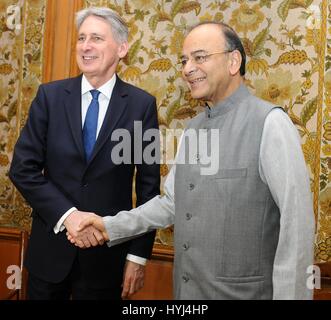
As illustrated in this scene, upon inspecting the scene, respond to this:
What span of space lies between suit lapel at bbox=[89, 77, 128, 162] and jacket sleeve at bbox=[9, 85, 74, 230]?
8.0 inches

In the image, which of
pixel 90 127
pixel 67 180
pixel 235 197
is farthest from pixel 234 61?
pixel 67 180

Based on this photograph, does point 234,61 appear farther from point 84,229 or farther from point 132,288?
point 132,288

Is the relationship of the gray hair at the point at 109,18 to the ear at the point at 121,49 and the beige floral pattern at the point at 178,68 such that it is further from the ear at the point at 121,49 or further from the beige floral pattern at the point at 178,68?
the beige floral pattern at the point at 178,68

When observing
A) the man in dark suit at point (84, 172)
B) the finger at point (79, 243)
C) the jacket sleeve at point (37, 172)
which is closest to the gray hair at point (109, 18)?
the man in dark suit at point (84, 172)

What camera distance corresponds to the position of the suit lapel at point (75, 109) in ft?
6.00

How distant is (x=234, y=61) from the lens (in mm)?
1718

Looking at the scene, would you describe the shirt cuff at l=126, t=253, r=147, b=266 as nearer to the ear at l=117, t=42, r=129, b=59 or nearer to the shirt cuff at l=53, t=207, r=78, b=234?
the shirt cuff at l=53, t=207, r=78, b=234

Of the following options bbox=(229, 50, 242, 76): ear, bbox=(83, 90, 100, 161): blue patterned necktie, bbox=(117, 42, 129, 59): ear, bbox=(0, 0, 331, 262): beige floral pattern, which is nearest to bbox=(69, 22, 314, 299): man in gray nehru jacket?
bbox=(229, 50, 242, 76): ear

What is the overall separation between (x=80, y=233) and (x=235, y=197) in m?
0.60

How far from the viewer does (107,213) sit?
187 cm

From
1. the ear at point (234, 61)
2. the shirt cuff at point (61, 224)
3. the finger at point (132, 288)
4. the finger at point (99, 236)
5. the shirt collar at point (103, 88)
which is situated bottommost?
the finger at point (132, 288)

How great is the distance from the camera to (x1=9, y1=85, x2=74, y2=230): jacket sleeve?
1782 millimetres

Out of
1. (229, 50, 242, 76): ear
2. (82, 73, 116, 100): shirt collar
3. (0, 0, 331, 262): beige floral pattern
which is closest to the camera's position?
(229, 50, 242, 76): ear
